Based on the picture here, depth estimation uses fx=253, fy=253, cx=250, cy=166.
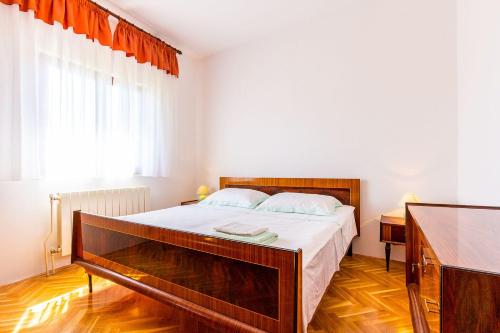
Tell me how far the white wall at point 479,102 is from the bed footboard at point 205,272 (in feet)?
4.93

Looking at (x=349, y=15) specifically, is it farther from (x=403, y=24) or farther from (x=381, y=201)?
(x=381, y=201)

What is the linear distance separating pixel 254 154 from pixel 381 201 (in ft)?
5.56

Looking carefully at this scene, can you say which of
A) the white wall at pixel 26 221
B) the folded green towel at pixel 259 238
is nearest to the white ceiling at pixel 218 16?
the white wall at pixel 26 221

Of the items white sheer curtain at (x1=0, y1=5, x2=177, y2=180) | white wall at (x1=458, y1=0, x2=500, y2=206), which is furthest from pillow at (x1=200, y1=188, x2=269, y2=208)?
white wall at (x1=458, y1=0, x2=500, y2=206)

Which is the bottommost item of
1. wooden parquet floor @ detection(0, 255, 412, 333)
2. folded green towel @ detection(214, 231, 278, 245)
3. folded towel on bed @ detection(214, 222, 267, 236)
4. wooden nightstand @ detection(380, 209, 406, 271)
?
wooden parquet floor @ detection(0, 255, 412, 333)

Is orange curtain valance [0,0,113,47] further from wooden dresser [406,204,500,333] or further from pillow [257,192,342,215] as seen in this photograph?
wooden dresser [406,204,500,333]

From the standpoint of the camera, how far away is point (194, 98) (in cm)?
406

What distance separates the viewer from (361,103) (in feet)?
9.45

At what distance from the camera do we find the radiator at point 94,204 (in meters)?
2.35

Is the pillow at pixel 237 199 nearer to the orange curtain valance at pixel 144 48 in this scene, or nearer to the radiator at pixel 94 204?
the radiator at pixel 94 204

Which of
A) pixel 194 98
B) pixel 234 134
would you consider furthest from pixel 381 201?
pixel 194 98

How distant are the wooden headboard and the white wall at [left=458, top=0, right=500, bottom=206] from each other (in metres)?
0.94

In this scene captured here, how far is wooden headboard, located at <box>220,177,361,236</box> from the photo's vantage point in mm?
2840

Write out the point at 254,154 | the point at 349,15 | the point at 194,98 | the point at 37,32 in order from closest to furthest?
the point at 37,32, the point at 349,15, the point at 254,154, the point at 194,98
